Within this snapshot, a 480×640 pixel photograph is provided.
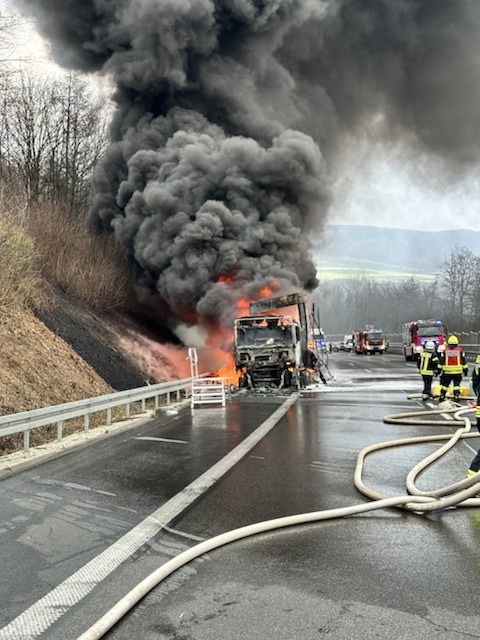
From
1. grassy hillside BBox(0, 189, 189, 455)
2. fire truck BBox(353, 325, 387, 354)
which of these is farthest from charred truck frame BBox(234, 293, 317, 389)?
fire truck BBox(353, 325, 387, 354)

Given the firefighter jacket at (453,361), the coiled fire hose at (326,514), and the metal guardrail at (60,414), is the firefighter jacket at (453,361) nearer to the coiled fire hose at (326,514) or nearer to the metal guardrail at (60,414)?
the metal guardrail at (60,414)

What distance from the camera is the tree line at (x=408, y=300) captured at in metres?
83.3

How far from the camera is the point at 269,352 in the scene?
17.9 meters

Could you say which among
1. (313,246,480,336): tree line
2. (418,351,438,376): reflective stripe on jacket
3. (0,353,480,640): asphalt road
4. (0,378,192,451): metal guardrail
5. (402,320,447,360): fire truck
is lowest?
(0,353,480,640): asphalt road

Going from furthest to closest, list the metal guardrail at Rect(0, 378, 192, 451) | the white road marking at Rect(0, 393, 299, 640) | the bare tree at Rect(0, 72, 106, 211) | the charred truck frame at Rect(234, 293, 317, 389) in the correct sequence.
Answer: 1. the bare tree at Rect(0, 72, 106, 211)
2. the charred truck frame at Rect(234, 293, 317, 389)
3. the metal guardrail at Rect(0, 378, 192, 451)
4. the white road marking at Rect(0, 393, 299, 640)

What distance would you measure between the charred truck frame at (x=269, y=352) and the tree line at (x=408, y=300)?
45117 millimetres

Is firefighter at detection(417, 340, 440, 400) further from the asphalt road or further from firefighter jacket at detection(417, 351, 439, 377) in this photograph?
the asphalt road

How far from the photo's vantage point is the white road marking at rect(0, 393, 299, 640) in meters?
3.05

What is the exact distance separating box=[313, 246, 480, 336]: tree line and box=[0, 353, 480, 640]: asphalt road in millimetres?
57006

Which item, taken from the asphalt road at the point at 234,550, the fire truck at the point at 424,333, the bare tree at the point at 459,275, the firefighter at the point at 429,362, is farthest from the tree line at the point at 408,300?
the asphalt road at the point at 234,550

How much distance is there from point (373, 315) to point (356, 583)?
114m

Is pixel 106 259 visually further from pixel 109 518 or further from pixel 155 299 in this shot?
pixel 109 518

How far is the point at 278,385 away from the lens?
18.1 m

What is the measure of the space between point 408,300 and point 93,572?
107 meters
